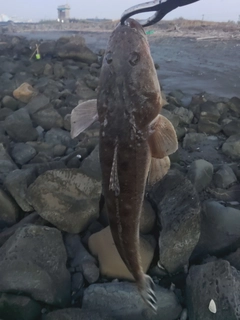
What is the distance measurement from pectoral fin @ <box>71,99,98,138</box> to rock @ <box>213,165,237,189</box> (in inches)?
148

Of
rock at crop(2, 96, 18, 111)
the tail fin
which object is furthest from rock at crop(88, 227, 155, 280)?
rock at crop(2, 96, 18, 111)

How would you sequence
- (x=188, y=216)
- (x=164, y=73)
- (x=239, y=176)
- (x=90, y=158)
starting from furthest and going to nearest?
(x=164, y=73) < (x=239, y=176) < (x=90, y=158) < (x=188, y=216)

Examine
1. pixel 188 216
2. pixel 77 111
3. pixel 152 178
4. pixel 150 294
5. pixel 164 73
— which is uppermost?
pixel 77 111

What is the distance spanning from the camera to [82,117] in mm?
2328

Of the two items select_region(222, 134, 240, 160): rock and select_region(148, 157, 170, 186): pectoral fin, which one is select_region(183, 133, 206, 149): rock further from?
select_region(148, 157, 170, 186): pectoral fin

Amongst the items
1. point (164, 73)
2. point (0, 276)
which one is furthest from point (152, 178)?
point (164, 73)

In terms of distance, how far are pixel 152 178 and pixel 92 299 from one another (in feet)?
5.70

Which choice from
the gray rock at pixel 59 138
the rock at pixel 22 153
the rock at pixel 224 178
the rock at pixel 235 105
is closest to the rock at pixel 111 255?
the rock at pixel 224 178

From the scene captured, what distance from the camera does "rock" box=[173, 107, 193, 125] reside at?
8422mm

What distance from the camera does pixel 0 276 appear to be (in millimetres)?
3328

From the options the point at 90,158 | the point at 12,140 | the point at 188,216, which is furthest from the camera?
the point at 12,140

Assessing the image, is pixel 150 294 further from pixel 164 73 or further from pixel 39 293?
pixel 164 73

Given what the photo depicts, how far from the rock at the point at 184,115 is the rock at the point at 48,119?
2.96 meters

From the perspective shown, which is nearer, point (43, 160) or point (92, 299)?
point (92, 299)
